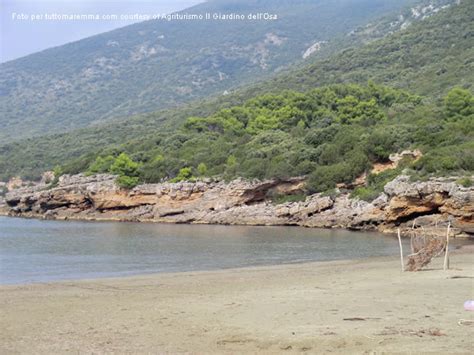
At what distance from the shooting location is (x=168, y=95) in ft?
544

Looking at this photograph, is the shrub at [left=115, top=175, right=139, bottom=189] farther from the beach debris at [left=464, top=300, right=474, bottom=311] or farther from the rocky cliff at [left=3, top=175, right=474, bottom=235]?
the beach debris at [left=464, top=300, right=474, bottom=311]

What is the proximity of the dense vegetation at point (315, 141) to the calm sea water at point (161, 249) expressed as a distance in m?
9.27

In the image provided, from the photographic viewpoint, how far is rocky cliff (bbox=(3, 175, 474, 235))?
41844 millimetres

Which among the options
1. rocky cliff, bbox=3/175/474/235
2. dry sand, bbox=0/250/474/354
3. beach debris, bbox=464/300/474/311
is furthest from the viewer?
rocky cliff, bbox=3/175/474/235

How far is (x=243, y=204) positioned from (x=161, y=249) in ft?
75.2

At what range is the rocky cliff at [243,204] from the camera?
41844 mm

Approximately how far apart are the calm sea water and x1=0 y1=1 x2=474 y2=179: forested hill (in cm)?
3299

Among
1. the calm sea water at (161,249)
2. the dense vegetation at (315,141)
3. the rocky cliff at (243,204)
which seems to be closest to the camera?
the calm sea water at (161,249)

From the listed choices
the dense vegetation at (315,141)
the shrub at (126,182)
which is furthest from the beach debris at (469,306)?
the shrub at (126,182)

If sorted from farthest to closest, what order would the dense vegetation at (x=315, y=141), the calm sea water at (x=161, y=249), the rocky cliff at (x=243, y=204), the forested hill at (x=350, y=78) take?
the forested hill at (x=350, y=78)
the dense vegetation at (x=315, y=141)
the rocky cliff at (x=243, y=204)
the calm sea water at (x=161, y=249)

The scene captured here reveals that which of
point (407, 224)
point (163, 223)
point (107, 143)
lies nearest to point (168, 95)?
point (107, 143)

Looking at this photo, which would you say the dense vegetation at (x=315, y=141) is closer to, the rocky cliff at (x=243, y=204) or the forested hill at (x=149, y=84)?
the rocky cliff at (x=243, y=204)

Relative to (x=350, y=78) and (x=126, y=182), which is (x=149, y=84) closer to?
(x=350, y=78)

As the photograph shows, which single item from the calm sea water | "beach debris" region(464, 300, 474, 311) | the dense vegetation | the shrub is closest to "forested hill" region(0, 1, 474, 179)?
the dense vegetation
